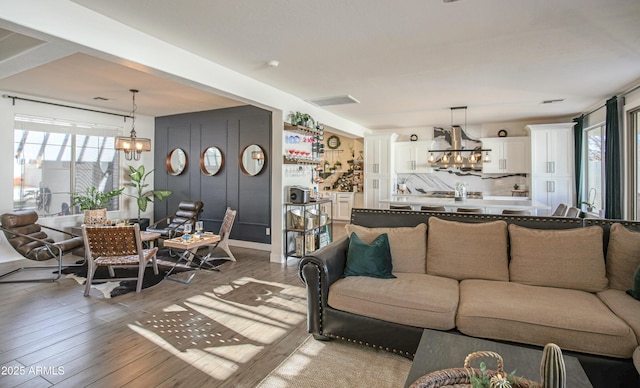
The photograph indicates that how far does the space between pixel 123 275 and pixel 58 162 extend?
3169 mm

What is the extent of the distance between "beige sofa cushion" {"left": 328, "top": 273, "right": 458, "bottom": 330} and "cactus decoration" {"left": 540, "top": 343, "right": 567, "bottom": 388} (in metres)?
1.07

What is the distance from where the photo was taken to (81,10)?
103 inches

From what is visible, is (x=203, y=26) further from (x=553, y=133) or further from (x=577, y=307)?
(x=553, y=133)

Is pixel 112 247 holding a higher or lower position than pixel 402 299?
higher

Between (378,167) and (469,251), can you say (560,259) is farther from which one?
(378,167)

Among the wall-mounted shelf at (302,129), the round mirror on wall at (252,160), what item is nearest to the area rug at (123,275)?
the round mirror on wall at (252,160)


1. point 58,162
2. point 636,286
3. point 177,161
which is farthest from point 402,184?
point 58,162

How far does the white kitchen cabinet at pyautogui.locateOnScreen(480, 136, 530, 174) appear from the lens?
7465 millimetres

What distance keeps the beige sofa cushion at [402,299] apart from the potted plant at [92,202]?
503cm

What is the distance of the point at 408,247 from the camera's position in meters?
3.10

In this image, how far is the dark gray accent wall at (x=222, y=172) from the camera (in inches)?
247

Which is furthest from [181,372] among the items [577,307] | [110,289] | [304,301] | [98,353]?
[577,307]

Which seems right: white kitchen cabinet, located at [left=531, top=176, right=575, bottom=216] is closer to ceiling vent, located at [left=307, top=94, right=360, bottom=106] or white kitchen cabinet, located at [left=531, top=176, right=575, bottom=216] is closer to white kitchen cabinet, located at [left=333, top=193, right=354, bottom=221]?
ceiling vent, located at [left=307, top=94, right=360, bottom=106]

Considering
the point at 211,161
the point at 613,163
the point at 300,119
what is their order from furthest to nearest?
the point at 211,161
the point at 300,119
the point at 613,163
